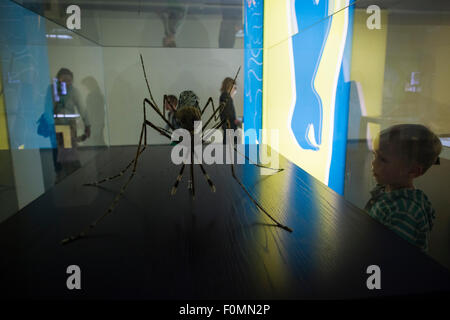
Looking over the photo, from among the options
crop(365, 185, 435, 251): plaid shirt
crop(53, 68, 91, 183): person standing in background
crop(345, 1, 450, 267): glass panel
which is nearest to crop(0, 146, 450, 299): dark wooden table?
crop(365, 185, 435, 251): plaid shirt

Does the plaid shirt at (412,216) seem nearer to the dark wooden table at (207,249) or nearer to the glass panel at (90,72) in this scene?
the dark wooden table at (207,249)

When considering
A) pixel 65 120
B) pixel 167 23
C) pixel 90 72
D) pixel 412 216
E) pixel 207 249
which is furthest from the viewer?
pixel 167 23

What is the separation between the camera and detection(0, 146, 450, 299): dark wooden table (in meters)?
0.61

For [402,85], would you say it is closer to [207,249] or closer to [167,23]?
[207,249]

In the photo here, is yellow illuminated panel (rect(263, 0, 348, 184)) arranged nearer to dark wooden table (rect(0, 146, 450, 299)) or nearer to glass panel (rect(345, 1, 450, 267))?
glass panel (rect(345, 1, 450, 267))

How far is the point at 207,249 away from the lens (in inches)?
30.3

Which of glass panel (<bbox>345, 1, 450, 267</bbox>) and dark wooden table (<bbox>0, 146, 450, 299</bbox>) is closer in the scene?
dark wooden table (<bbox>0, 146, 450, 299</bbox>)

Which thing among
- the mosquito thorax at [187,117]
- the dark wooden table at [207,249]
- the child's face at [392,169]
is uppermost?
the mosquito thorax at [187,117]

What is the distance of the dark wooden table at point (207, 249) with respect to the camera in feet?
2.01

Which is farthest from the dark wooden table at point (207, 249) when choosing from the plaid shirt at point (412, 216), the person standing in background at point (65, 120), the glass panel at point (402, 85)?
the person standing in background at point (65, 120)

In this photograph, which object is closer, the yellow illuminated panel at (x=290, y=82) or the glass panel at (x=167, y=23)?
the yellow illuminated panel at (x=290, y=82)

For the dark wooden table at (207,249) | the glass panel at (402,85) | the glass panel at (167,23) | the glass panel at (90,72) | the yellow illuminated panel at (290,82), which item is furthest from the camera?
the glass panel at (167,23)

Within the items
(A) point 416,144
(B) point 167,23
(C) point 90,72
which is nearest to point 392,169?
(A) point 416,144
